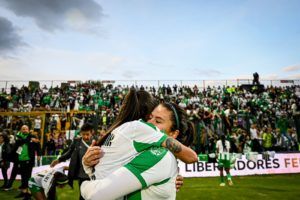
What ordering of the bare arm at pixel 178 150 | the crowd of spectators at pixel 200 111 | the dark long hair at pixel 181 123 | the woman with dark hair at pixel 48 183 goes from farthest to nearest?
the crowd of spectators at pixel 200 111 < the woman with dark hair at pixel 48 183 < the dark long hair at pixel 181 123 < the bare arm at pixel 178 150

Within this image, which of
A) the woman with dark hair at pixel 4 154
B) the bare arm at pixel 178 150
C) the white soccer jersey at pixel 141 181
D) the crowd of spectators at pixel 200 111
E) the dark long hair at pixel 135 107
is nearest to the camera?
the white soccer jersey at pixel 141 181

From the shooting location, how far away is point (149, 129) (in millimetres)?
1818

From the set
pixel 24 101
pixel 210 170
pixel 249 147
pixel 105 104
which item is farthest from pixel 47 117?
pixel 249 147

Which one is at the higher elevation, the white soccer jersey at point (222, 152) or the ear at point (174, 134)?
the ear at point (174, 134)

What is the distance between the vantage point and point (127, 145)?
178 cm

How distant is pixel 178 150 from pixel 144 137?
1.04 feet

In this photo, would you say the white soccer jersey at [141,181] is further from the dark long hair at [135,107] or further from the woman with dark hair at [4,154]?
the woman with dark hair at [4,154]

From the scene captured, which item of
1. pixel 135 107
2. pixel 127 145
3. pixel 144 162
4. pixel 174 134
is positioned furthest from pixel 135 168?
pixel 174 134

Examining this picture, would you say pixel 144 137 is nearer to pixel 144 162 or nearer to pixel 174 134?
pixel 144 162

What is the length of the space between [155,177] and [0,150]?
461 inches

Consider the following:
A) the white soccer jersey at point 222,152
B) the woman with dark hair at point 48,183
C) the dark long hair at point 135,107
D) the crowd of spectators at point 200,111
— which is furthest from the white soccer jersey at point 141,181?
the crowd of spectators at point 200,111

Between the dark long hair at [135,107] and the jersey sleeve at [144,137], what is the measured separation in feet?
1.04

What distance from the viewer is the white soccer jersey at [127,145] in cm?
177

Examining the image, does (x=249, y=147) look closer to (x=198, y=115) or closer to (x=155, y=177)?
(x=198, y=115)
